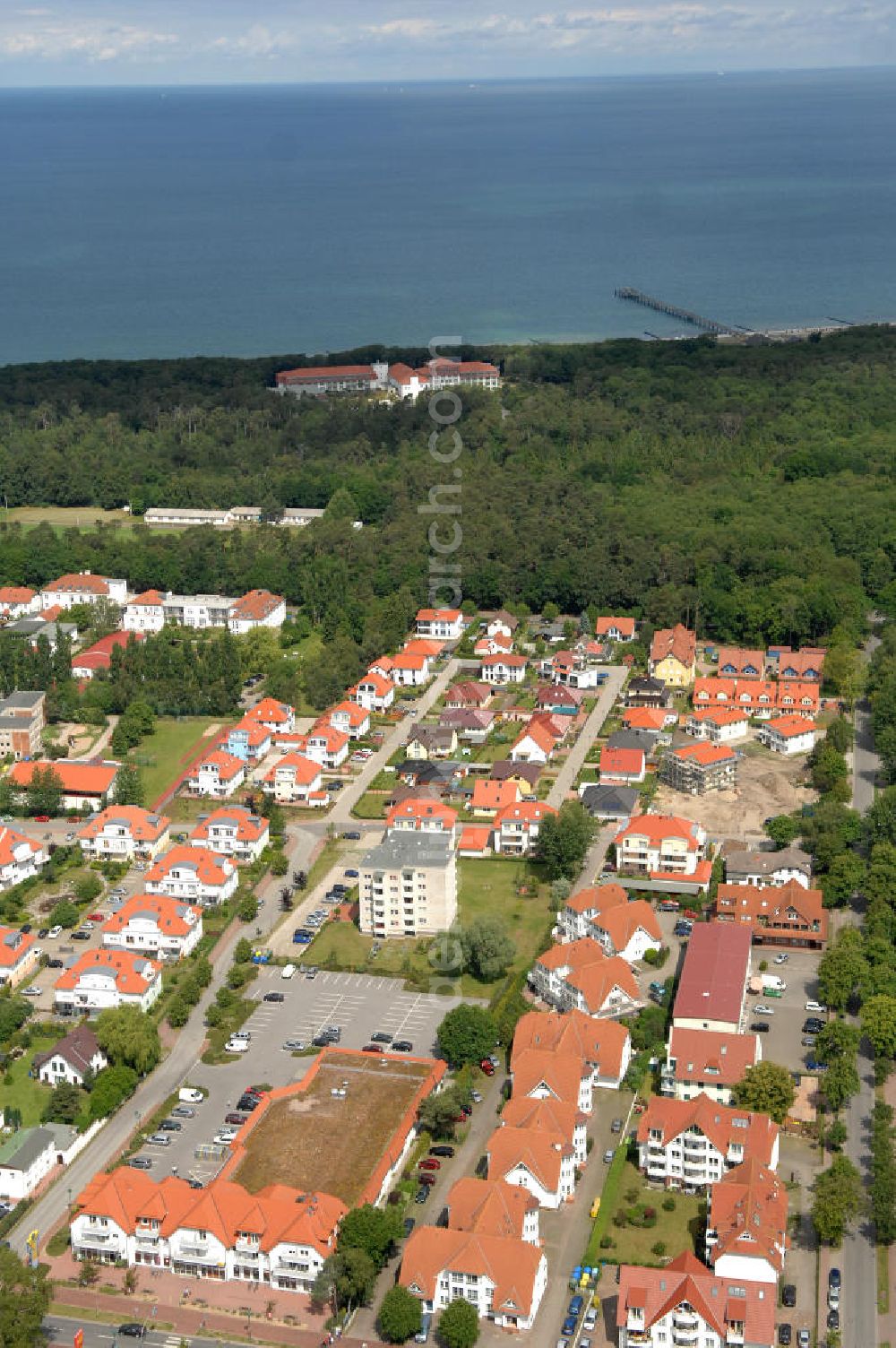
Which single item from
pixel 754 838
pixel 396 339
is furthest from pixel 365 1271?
pixel 396 339

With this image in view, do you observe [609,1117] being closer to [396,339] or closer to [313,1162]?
[313,1162]

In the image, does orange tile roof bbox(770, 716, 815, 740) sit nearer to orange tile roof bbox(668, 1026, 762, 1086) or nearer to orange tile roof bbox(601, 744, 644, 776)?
orange tile roof bbox(601, 744, 644, 776)

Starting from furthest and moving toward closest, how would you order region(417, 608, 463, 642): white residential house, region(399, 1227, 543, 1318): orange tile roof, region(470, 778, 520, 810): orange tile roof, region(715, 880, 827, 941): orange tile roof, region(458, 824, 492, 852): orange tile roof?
region(417, 608, 463, 642): white residential house < region(470, 778, 520, 810): orange tile roof < region(458, 824, 492, 852): orange tile roof < region(715, 880, 827, 941): orange tile roof < region(399, 1227, 543, 1318): orange tile roof

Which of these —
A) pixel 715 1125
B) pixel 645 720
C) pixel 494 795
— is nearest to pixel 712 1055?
pixel 715 1125

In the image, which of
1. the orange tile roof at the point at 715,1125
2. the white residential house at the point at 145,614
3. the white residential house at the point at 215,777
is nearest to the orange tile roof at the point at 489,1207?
the orange tile roof at the point at 715,1125

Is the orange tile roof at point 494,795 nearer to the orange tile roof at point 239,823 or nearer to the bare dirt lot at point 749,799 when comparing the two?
the bare dirt lot at point 749,799

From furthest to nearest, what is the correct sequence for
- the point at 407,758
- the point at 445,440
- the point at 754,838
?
1. the point at 445,440
2. the point at 407,758
3. the point at 754,838

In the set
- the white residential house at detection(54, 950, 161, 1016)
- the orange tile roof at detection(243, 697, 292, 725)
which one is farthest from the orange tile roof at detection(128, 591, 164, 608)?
the white residential house at detection(54, 950, 161, 1016)
